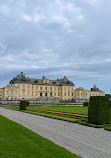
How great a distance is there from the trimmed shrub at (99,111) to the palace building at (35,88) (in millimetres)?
55631

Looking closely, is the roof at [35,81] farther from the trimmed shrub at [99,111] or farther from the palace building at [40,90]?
the trimmed shrub at [99,111]

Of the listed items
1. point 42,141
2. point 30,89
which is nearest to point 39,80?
point 30,89

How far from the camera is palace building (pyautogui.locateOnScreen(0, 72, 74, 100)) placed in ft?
211

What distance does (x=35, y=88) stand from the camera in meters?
71.7

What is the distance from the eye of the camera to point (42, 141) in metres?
6.77

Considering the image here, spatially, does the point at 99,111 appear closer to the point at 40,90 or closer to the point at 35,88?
the point at 35,88

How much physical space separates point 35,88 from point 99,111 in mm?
61387

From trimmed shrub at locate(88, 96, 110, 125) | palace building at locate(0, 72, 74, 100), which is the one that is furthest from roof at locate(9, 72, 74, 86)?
trimmed shrub at locate(88, 96, 110, 125)

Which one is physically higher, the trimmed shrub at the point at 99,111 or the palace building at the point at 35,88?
the palace building at the point at 35,88

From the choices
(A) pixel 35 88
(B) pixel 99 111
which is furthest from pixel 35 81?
(B) pixel 99 111

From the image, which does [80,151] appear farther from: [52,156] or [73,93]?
[73,93]

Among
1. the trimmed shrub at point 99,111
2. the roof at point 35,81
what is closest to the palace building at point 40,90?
the roof at point 35,81

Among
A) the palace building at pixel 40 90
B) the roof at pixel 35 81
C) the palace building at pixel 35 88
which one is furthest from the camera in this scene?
the roof at pixel 35 81

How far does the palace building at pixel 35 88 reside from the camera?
6438 cm
